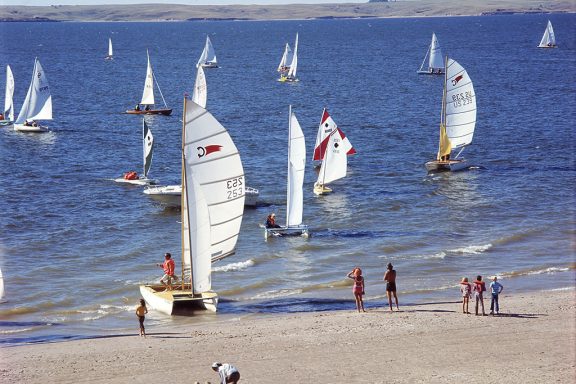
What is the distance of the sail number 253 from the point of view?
89.6ft

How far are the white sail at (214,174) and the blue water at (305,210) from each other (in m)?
2.22

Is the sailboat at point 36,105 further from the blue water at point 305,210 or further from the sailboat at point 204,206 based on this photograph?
the sailboat at point 204,206

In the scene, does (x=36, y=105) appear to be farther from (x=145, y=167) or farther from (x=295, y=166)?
(x=295, y=166)

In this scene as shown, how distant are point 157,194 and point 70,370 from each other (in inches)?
805

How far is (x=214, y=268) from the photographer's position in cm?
3312

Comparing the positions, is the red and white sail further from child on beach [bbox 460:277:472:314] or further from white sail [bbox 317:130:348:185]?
child on beach [bbox 460:277:472:314]

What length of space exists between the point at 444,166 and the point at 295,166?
15.7 metres

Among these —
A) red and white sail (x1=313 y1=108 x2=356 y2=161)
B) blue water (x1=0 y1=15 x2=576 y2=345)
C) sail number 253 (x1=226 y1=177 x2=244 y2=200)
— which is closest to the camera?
sail number 253 (x1=226 y1=177 x2=244 y2=200)

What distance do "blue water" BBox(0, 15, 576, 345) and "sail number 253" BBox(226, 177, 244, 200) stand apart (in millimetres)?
3352

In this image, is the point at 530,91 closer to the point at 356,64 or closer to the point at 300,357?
the point at 356,64

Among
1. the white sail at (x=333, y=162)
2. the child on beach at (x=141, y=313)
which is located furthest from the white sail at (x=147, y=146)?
the child on beach at (x=141, y=313)

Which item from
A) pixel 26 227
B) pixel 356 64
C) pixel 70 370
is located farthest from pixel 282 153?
pixel 356 64

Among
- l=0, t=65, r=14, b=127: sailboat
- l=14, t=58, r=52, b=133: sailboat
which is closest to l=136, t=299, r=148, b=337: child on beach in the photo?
l=14, t=58, r=52, b=133: sailboat

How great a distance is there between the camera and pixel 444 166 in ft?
165
